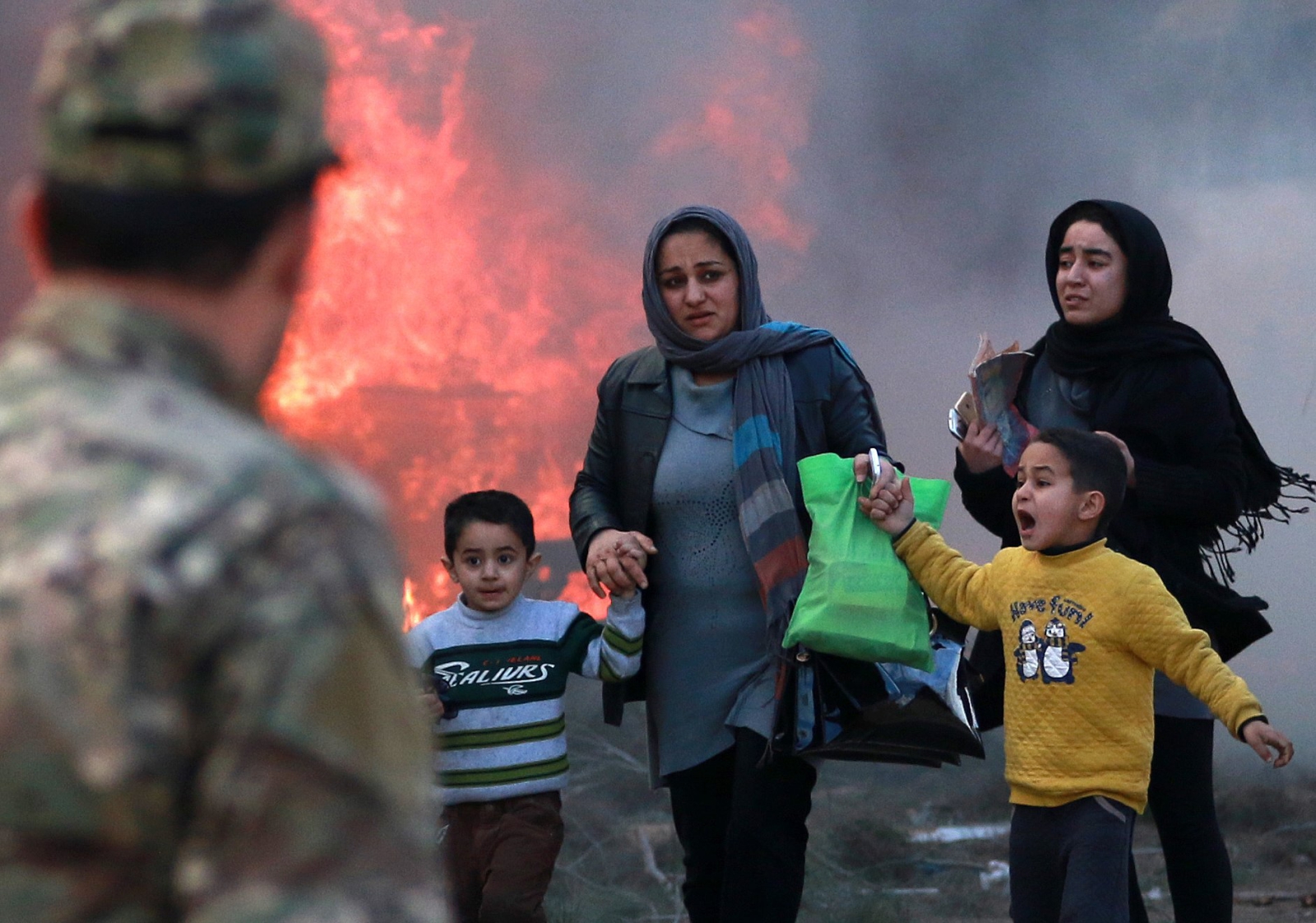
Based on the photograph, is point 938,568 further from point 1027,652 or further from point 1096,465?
point 1096,465

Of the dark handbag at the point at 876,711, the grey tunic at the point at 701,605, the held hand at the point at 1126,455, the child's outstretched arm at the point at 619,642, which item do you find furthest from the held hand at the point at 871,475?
the child's outstretched arm at the point at 619,642

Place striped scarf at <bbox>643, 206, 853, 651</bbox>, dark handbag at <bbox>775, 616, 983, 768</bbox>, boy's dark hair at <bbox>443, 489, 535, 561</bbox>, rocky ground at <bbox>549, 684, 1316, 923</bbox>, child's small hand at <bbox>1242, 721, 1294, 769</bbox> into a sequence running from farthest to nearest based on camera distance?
rocky ground at <bbox>549, 684, 1316, 923</bbox> < boy's dark hair at <bbox>443, 489, 535, 561</bbox> < striped scarf at <bbox>643, 206, 853, 651</bbox> < dark handbag at <bbox>775, 616, 983, 768</bbox> < child's small hand at <bbox>1242, 721, 1294, 769</bbox>

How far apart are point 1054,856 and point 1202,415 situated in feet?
4.24

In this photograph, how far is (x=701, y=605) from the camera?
4297 mm

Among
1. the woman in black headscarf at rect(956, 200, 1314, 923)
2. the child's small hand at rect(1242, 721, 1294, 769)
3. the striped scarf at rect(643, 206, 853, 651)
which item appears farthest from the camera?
the woman in black headscarf at rect(956, 200, 1314, 923)

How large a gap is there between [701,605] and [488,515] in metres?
0.72

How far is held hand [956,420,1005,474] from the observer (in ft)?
14.7

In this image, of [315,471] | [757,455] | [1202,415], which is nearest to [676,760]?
[757,455]

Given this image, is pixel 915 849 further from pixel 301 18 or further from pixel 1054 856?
pixel 301 18

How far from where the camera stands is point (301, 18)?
1.31 metres

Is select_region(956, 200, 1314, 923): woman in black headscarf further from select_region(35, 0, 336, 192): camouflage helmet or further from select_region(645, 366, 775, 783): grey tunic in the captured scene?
select_region(35, 0, 336, 192): camouflage helmet

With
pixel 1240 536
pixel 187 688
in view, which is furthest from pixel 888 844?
pixel 187 688

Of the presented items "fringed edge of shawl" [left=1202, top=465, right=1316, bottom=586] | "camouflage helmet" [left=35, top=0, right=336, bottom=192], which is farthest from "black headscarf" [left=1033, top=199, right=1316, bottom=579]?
"camouflage helmet" [left=35, top=0, right=336, bottom=192]

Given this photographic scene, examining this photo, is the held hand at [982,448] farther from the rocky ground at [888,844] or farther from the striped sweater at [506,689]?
the rocky ground at [888,844]
